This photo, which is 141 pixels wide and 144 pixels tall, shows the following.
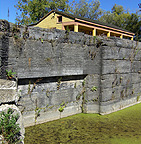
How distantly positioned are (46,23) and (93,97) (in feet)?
45.4

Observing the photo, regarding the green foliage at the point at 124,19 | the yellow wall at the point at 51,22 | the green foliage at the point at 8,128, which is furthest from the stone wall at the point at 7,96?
the green foliage at the point at 124,19

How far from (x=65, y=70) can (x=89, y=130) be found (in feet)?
6.99

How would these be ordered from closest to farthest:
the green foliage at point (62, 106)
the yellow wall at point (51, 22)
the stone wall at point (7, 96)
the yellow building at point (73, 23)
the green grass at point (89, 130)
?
the stone wall at point (7, 96), the green grass at point (89, 130), the green foliage at point (62, 106), the yellow building at point (73, 23), the yellow wall at point (51, 22)

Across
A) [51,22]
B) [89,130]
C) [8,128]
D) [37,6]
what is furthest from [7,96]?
[37,6]

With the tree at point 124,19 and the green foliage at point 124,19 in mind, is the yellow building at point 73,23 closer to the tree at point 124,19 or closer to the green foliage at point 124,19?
the green foliage at point 124,19

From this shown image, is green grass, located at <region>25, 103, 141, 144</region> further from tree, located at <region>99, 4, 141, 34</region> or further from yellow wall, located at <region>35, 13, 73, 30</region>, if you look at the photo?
tree, located at <region>99, 4, 141, 34</region>

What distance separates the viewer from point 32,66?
5.21 m

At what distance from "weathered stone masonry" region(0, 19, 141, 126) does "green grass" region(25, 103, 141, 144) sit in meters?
0.40

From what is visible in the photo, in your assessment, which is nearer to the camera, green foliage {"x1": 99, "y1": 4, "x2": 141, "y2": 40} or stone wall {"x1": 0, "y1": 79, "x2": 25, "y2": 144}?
stone wall {"x1": 0, "y1": 79, "x2": 25, "y2": 144}

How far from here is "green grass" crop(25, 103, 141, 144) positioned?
14.9 ft

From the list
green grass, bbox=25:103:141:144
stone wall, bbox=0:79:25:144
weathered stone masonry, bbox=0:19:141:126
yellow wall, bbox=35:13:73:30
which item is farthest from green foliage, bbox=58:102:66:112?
yellow wall, bbox=35:13:73:30

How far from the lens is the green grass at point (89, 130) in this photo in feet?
14.9

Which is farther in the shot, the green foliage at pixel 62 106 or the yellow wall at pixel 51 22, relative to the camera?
the yellow wall at pixel 51 22

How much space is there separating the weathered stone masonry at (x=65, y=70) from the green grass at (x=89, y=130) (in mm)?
396
